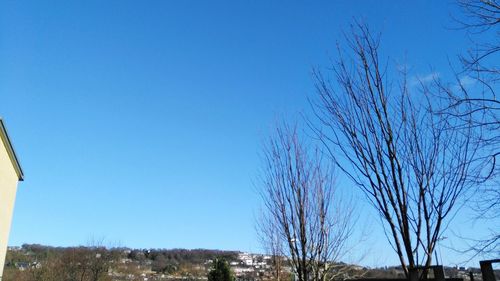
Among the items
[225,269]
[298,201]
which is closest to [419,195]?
[298,201]

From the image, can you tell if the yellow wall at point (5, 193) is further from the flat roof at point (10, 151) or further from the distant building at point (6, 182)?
the flat roof at point (10, 151)

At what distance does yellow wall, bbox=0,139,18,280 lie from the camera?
16125 mm

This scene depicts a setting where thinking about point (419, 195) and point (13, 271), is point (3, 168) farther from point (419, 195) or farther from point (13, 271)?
point (13, 271)

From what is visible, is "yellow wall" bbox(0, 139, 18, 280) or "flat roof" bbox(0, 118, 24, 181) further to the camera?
"yellow wall" bbox(0, 139, 18, 280)

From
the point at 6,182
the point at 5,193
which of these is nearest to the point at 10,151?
the point at 6,182

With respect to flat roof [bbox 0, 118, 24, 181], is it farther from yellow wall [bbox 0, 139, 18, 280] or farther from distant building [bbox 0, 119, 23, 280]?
yellow wall [bbox 0, 139, 18, 280]

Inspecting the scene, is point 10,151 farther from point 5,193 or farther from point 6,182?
point 5,193

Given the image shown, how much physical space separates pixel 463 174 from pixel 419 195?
1.71 feet

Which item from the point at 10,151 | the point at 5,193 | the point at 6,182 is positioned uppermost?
the point at 10,151

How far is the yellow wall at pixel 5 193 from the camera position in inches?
635

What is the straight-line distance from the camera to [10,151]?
1672 cm

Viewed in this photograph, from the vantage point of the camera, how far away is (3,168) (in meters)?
16.1

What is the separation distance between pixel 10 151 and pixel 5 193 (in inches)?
62.2

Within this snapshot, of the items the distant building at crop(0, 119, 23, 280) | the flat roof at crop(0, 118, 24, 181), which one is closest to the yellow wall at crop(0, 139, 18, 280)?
the distant building at crop(0, 119, 23, 280)
